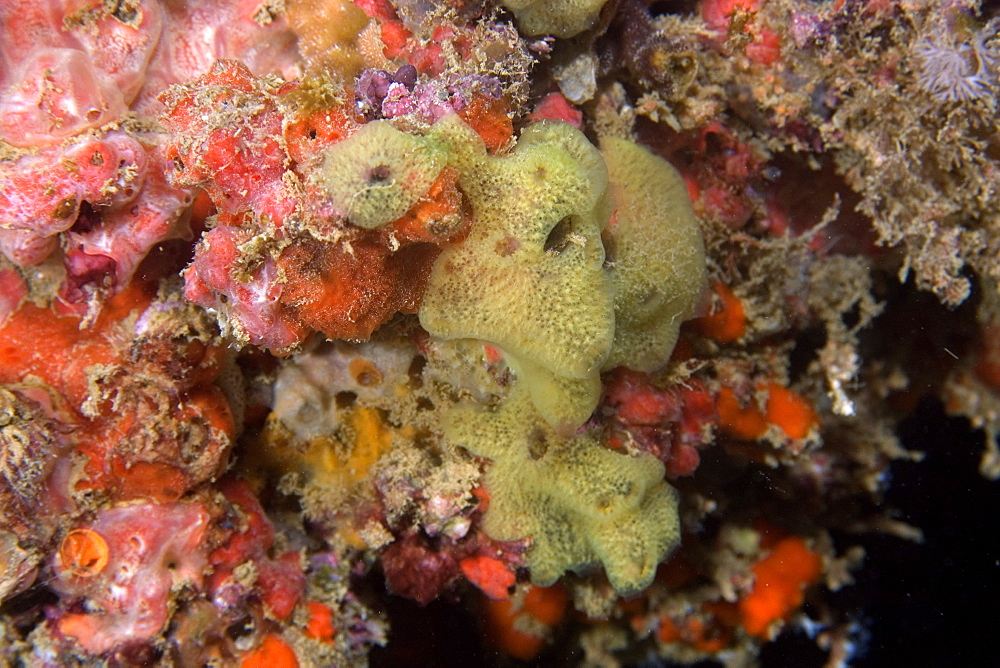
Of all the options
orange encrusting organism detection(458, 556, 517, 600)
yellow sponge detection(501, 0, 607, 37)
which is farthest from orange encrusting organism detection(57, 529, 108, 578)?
yellow sponge detection(501, 0, 607, 37)

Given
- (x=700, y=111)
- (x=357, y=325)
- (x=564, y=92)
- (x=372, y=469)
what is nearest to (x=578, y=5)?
(x=564, y=92)

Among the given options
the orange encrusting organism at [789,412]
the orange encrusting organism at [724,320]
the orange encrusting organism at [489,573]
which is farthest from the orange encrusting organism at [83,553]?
the orange encrusting organism at [789,412]

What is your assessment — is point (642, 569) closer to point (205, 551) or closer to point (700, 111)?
point (205, 551)

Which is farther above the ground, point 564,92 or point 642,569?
point 564,92

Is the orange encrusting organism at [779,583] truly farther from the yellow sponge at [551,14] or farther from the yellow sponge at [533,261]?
the yellow sponge at [551,14]

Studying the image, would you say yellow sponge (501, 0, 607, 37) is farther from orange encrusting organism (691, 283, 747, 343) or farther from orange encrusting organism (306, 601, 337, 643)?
orange encrusting organism (306, 601, 337, 643)

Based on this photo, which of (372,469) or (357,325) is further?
(372,469)
